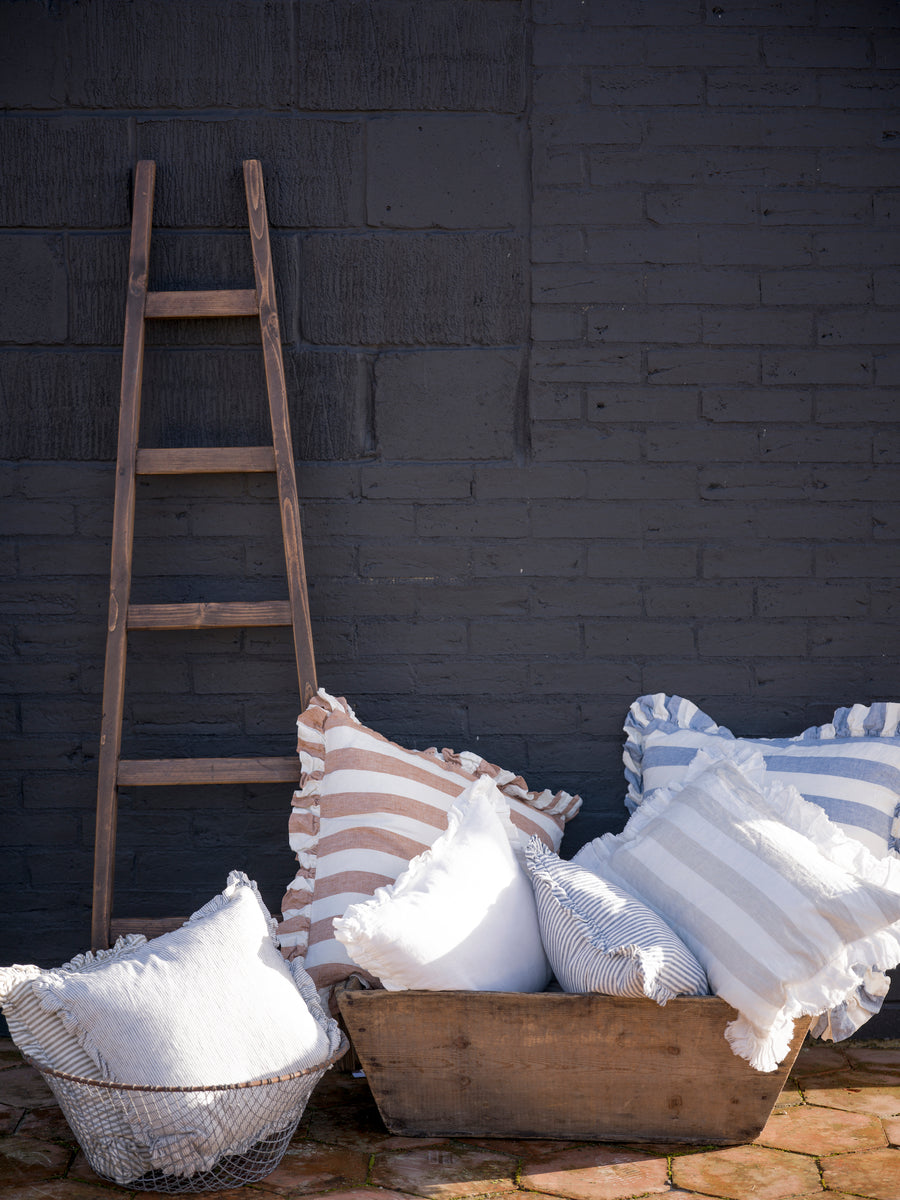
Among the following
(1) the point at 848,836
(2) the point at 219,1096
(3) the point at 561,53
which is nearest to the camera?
(2) the point at 219,1096

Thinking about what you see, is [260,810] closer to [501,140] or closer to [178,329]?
[178,329]

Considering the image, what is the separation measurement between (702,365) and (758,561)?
46cm

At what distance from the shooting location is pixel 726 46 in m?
2.25

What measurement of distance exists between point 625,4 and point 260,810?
6.40ft

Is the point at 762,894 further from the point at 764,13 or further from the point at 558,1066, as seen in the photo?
the point at 764,13

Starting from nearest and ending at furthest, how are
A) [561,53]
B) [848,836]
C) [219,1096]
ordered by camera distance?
[219,1096]
[848,836]
[561,53]

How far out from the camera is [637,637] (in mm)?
2291

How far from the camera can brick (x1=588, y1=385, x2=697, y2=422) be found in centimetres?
227

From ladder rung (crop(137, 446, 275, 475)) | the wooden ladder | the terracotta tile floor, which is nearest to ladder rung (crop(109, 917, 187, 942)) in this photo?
the wooden ladder

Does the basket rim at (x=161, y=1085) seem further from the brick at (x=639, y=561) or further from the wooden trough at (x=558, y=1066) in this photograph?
the brick at (x=639, y=561)

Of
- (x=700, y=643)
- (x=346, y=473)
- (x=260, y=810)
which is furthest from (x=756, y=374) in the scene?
(x=260, y=810)

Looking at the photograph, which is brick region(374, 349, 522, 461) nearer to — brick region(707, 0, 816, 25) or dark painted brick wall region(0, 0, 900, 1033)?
dark painted brick wall region(0, 0, 900, 1033)

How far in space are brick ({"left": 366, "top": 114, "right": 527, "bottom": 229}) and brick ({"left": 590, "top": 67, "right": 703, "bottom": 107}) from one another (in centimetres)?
20

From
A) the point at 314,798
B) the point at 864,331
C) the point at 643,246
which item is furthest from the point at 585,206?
the point at 314,798
